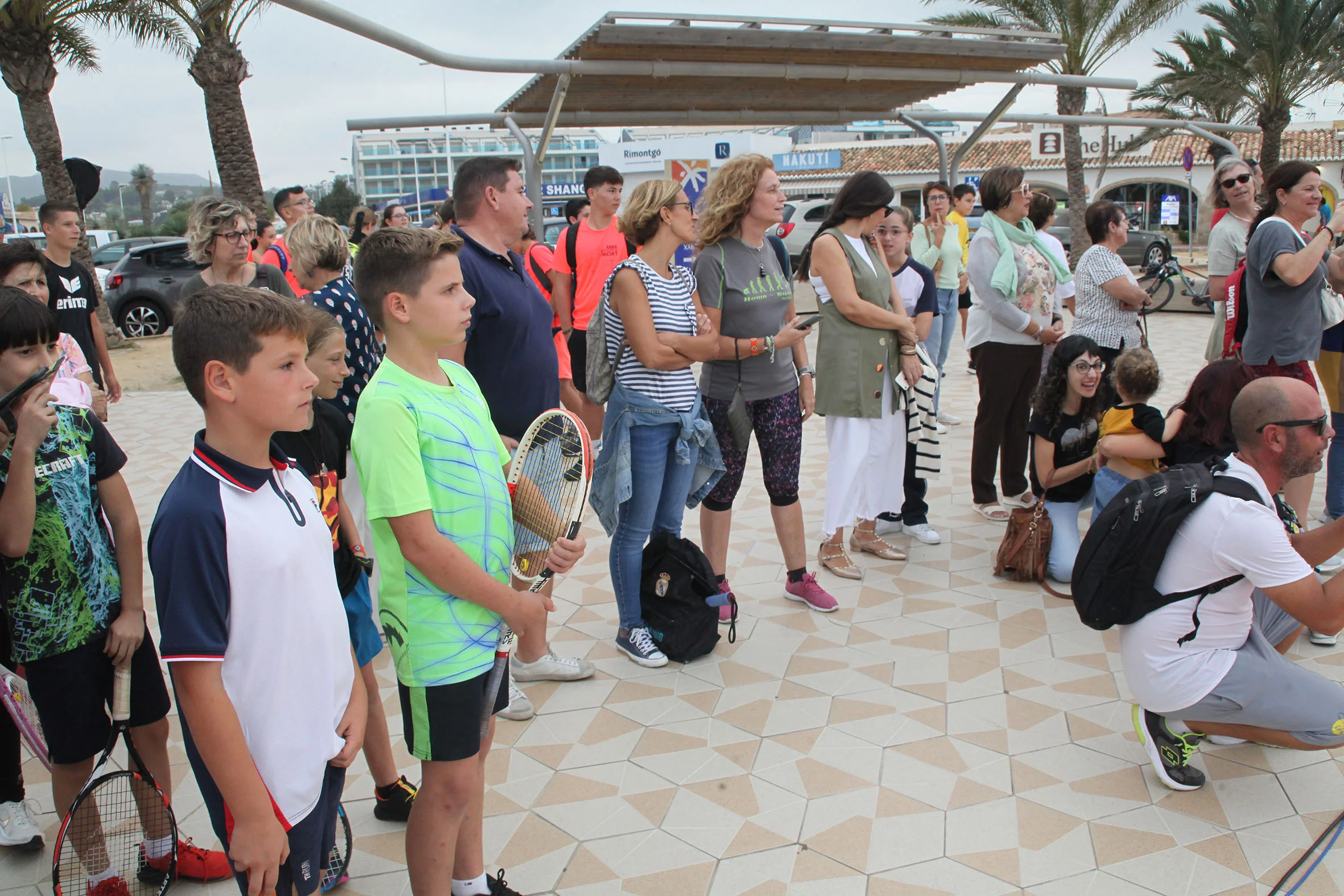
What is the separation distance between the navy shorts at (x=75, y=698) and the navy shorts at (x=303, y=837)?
2.54 ft

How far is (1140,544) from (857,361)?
6.52 feet

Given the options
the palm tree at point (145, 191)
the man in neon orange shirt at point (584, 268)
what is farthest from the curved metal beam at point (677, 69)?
the palm tree at point (145, 191)

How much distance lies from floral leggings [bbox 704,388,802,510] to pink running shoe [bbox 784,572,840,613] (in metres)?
0.41

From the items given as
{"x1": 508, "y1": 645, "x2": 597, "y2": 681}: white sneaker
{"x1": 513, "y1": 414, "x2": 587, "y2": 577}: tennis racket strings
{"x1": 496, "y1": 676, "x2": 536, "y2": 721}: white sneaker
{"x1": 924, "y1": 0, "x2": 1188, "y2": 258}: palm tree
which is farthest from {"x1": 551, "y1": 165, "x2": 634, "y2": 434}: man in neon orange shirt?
{"x1": 924, "y1": 0, "x2": 1188, "y2": 258}: palm tree

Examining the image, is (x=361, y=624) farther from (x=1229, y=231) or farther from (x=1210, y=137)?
(x=1210, y=137)

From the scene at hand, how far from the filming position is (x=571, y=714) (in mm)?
3492

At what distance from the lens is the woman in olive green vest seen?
4434 millimetres

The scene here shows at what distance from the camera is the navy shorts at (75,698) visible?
2295mm

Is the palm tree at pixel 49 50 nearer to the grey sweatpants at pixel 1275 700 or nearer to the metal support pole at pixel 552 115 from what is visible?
the metal support pole at pixel 552 115

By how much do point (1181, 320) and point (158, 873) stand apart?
14.1m

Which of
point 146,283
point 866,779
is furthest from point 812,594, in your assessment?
point 146,283

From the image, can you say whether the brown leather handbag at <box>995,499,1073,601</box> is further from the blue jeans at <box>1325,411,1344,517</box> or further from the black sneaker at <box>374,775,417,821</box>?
the black sneaker at <box>374,775,417,821</box>

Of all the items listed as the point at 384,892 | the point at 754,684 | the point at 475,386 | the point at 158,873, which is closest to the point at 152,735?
the point at 158,873

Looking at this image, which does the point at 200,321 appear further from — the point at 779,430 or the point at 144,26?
the point at 144,26
